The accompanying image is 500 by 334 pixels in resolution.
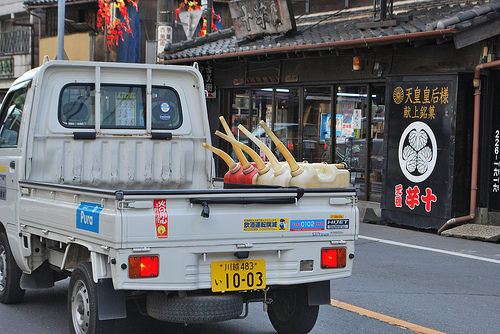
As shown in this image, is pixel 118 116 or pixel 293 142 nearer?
pixel 118 116

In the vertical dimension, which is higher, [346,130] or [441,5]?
[441,5]

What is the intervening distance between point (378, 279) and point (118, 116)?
144 inches

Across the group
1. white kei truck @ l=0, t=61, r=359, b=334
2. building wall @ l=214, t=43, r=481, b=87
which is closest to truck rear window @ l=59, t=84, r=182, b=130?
white kei truck @ l=0, t=61, r=359, b=334

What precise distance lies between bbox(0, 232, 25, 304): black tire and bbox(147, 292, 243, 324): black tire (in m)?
2.17

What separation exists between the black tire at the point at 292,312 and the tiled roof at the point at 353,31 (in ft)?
22.3

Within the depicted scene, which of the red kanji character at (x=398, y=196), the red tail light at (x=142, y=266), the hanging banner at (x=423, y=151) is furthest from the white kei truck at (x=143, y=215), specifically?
the red kanji character at (x=398, y=196)

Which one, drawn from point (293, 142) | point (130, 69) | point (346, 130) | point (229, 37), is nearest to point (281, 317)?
point (130, 69)

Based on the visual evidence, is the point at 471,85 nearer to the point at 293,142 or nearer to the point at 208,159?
the point at 293,142

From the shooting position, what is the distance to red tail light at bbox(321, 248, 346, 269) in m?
4.93

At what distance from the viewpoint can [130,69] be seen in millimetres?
6570

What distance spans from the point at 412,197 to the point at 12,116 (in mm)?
8088

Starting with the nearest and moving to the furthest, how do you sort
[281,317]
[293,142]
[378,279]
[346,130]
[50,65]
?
1. [281,317]
2. [50,65]
3. [378,279]
4. [346,130]
5. [293,142]

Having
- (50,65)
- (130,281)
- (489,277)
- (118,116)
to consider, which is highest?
(50,65)

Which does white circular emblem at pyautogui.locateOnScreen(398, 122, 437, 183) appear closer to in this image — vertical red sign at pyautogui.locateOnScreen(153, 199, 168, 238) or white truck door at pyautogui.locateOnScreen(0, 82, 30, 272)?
white truck door at pyautogui.locateOnScreen(0, 82, 30, 272)
